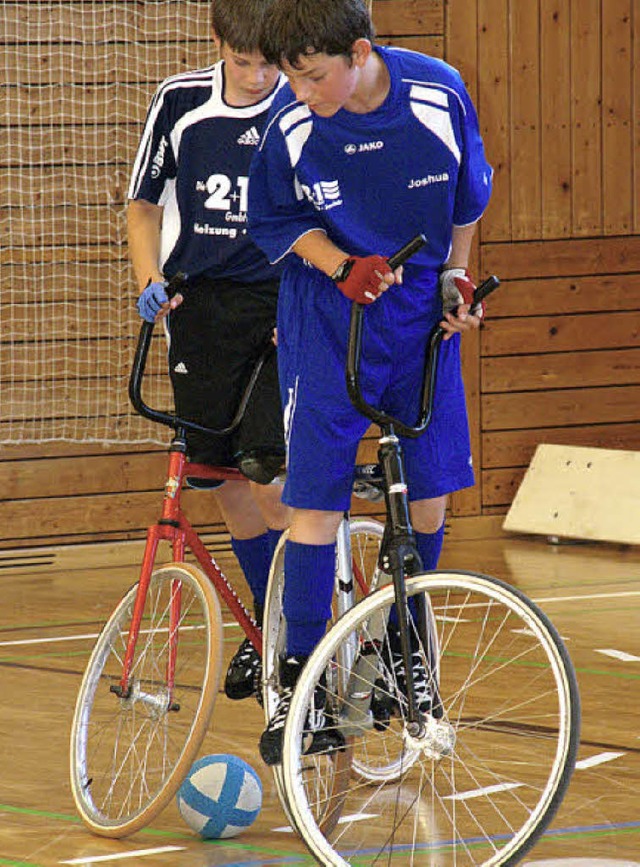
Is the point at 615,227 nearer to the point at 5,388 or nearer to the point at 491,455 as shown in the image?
the point at 491,455

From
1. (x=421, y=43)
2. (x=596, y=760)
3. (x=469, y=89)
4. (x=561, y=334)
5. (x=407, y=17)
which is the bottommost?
(x=596, y=760)

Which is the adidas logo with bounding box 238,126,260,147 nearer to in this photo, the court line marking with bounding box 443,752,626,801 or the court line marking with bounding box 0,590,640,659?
the court line marking with bounding box 443,752,626,801

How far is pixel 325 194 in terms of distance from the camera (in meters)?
3.14

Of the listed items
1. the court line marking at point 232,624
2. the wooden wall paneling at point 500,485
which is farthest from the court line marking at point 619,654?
the wooden wall paneling at point 500,485

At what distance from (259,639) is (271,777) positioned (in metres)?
0.33

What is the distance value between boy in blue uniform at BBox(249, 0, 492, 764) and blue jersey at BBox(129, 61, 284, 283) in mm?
766

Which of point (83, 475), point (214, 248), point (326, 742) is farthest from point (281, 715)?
point (83, 475)

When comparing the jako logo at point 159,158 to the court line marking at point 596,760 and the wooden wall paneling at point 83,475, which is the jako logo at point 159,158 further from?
the wooden wall paneling at point 83,475

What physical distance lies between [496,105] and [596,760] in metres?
4.80

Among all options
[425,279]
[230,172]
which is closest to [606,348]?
[230,172]

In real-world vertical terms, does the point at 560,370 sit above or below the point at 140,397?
below

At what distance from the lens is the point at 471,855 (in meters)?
3.18

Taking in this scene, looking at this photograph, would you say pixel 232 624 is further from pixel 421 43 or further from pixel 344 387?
pixel 421 43

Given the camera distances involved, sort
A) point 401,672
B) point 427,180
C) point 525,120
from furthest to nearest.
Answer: point 525,120 < point 401,672 < point 427,180
